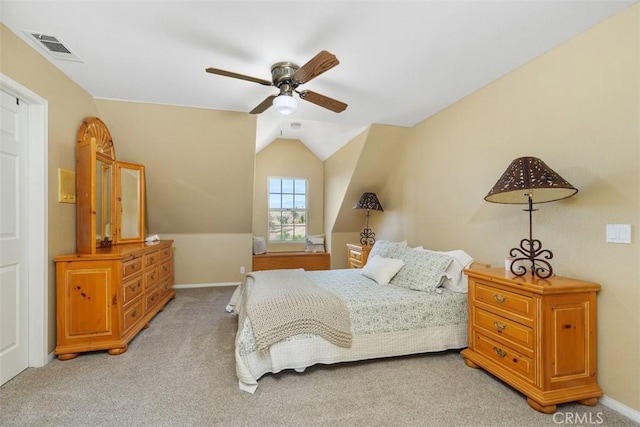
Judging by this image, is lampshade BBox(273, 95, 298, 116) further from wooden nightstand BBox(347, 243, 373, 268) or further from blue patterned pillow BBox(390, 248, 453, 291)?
wooden nightstand BBox(347, 243, 373, 268)

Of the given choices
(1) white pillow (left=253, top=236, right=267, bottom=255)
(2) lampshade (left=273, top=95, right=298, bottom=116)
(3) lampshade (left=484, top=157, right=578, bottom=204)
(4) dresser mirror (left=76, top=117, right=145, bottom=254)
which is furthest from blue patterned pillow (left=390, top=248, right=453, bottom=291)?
(1) white pillow (left=253, top=236, right=267, bottom=255)

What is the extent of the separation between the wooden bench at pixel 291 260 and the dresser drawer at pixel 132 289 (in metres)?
2.40

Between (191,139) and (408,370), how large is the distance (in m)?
3.47

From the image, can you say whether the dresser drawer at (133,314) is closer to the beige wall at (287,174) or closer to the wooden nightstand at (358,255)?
the wooden nightstand at (358,255)

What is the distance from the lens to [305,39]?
2.02 meters

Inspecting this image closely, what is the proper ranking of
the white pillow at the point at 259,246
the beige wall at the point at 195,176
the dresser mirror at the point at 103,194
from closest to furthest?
the dresser mirror at the point at 103,194 → the beige wall at the point at 195,176 → the white pillow at the point at 259,246

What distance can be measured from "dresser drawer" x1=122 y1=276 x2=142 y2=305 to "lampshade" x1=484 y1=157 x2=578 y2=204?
10.5 feet

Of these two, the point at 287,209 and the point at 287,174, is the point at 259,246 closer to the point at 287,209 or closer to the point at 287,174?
the point at 287,209

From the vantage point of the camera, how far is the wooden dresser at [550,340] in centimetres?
176

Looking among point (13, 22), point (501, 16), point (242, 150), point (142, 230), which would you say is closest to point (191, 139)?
point (242, 150)

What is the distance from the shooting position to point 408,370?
2.25 m

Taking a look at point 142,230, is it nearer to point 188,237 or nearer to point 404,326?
point 188,237

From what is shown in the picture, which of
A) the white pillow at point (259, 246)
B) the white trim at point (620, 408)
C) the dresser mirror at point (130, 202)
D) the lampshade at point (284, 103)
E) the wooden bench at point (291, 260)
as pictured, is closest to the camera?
the white trim at point (620, 408)

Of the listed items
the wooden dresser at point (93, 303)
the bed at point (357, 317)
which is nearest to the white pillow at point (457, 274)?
the bed at point (357, 317)
